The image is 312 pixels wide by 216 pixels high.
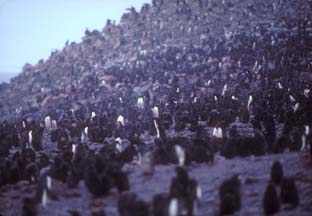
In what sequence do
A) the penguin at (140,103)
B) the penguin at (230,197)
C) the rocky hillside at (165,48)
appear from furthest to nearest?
the rocky hillside at (165,48) < the penguin at (140,103) < the penguin at (230,197)

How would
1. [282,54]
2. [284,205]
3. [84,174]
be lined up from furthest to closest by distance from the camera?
1. [282,54]
2. [84,174]
3. [284,205]

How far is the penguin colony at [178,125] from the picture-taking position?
1094 centimetres

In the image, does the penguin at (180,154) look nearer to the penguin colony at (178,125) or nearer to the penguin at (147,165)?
the penguin colony at (178,125)

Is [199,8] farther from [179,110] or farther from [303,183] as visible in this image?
[303,183]

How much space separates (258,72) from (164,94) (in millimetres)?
8140

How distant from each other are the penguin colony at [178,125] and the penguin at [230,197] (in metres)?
0.03

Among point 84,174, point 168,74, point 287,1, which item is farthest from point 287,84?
point 287,1

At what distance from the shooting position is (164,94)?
1393 inches

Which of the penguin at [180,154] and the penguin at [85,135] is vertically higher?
the penguin at [85,135]

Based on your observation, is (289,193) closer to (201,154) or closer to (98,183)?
(201,154)

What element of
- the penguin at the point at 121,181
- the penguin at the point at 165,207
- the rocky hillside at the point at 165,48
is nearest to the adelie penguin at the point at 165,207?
the penguin at the point at 165,207

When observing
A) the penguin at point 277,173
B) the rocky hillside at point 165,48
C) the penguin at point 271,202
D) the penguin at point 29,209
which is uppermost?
the rocky hillside at point 165,48

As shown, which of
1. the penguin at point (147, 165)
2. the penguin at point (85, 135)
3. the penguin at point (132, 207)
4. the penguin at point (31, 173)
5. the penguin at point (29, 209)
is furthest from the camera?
the penguin at point (85, 135)

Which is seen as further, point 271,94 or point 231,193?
point 271,94
